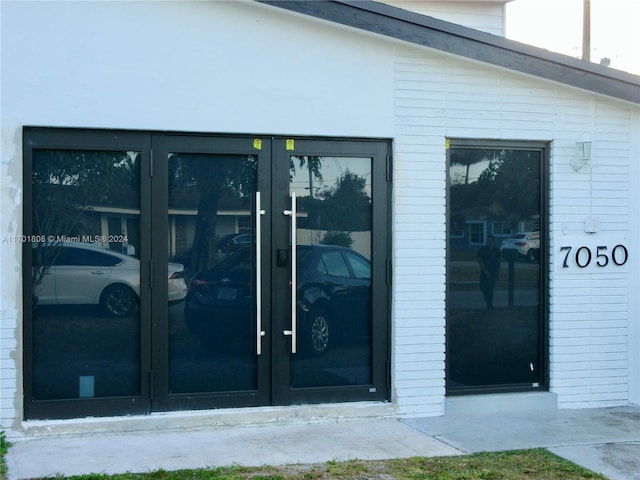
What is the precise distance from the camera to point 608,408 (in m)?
8.22

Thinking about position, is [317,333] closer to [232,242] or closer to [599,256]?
[232,242]

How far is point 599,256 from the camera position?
821cm

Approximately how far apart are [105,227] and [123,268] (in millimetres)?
404

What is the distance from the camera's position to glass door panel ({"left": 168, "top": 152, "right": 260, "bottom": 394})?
712cm

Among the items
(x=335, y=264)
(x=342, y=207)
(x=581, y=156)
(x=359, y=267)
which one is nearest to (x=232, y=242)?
(x=335, y=264)

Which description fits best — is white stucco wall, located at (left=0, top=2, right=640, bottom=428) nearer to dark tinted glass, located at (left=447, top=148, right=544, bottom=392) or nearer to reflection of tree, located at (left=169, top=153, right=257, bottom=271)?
dark tinted glass, located at (left=447, top=148, right=544, bottom=392)

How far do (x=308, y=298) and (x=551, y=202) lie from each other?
2.80m

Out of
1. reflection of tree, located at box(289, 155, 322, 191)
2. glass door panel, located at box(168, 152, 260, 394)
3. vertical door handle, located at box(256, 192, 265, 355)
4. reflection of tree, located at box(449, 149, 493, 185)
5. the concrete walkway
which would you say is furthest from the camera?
reflection of tree, located at box(449, 149, 493, 185)

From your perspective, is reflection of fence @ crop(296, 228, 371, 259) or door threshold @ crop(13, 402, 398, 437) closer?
door threshold @ crop(13, 402, 398, 437)

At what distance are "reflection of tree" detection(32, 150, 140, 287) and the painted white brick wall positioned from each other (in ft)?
8.82

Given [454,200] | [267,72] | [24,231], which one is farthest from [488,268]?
[24,231]

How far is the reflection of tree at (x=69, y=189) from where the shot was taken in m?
6.82

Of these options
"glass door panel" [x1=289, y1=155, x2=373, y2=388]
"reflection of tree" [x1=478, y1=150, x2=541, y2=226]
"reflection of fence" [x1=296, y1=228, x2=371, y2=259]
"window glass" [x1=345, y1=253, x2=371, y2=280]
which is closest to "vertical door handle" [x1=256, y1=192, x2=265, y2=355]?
"glass door panel" [x1=289, y1=155, x2=373, y2=388]

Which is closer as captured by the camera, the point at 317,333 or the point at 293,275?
the point at 293,275
